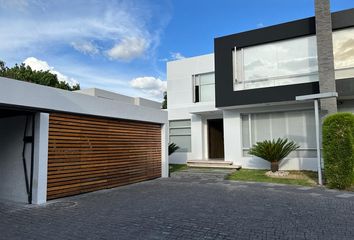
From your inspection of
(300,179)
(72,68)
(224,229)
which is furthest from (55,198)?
(72,68)

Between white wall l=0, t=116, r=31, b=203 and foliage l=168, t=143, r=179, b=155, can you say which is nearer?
white wall l=0, t=116, r=31, b=203

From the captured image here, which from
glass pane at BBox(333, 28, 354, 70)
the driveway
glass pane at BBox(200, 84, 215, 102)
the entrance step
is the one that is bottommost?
the driveway

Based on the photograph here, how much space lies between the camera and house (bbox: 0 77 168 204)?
24.9ft

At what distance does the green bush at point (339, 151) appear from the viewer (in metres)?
9.48

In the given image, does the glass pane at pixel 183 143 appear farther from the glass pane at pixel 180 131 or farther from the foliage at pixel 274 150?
the foliage at pixel 274 150

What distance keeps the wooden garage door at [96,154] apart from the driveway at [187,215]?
21.4 inches

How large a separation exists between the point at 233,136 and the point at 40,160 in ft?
33.2

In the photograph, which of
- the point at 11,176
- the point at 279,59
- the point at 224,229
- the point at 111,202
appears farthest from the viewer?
the point at 279,59

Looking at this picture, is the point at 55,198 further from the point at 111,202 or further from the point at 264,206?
the point at 264,206

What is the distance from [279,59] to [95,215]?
436 inches

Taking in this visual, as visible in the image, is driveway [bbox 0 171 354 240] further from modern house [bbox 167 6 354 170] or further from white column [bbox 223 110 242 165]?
white column [bbox 223 110 242 165]

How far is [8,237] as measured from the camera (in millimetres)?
4844

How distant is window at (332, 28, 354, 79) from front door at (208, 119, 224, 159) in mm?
7172

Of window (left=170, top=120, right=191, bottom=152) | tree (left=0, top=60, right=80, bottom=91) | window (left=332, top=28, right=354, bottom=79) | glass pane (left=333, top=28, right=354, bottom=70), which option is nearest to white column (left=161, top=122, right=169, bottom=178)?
window (left=170, top=120, right=191, bottom=152)
